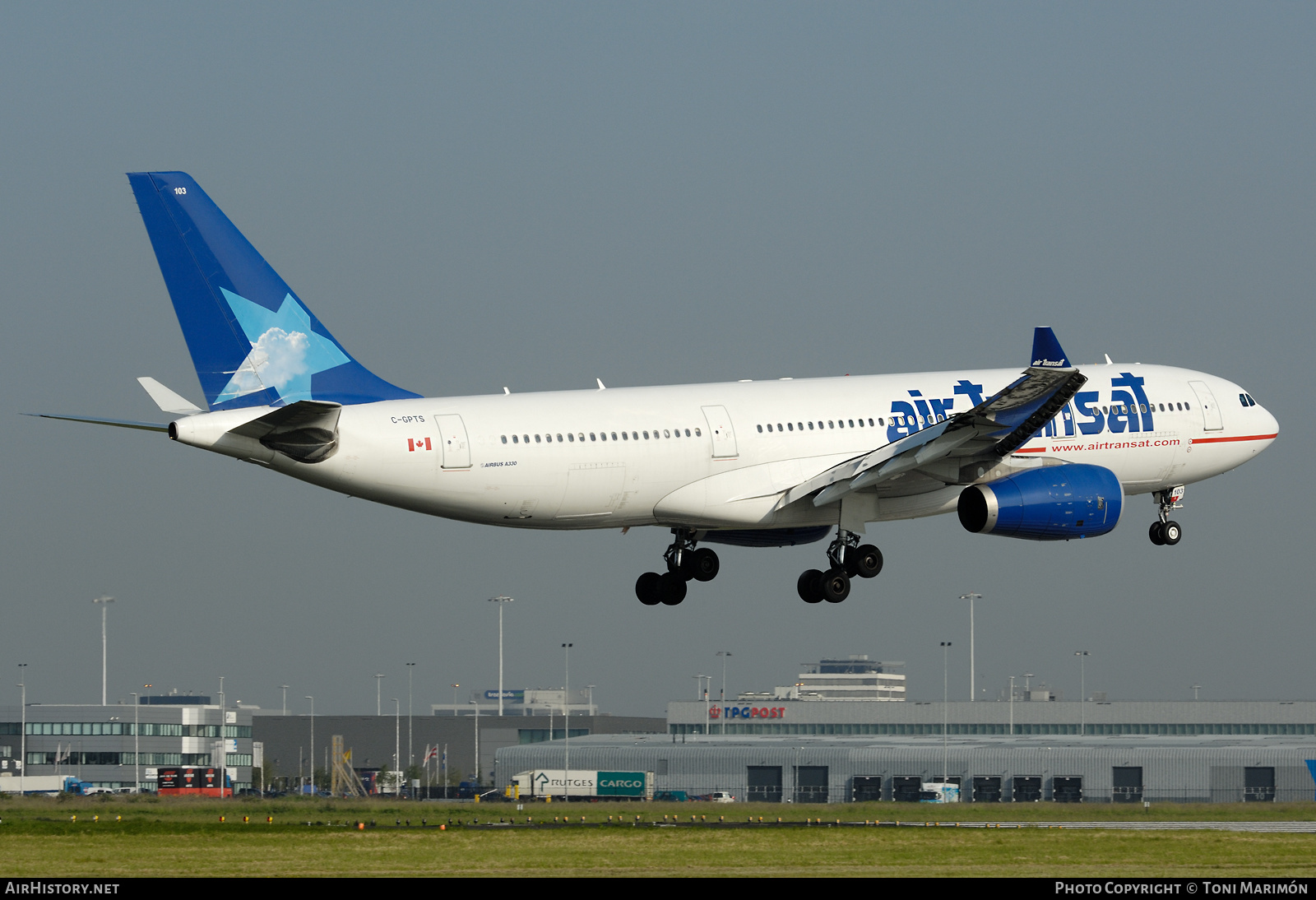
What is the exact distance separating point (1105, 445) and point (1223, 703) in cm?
9394

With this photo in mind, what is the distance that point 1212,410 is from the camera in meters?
49.6

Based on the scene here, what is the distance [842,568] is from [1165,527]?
10766 millimetres

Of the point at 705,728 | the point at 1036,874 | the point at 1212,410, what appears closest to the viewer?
the point at 1036,874

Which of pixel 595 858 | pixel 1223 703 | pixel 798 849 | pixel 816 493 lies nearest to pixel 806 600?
pixel 816 493

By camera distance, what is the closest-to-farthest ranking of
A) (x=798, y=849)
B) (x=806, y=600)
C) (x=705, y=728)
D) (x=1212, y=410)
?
(x=798, y=849) → (x=806, y=600) → (x=1212, y=410) → (x=705, y=728)

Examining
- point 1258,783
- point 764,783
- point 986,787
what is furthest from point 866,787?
point 1258,783

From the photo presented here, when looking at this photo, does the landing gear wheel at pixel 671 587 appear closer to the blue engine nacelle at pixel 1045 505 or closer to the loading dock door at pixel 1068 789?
the blue engine nacelle at pixel 1045 505

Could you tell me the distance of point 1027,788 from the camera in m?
101

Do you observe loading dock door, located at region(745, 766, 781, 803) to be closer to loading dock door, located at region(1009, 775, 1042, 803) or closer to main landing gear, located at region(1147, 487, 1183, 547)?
loading dock door, located at region(1009, 775, 1042, 803)

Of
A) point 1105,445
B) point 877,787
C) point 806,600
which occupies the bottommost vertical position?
point 877,787

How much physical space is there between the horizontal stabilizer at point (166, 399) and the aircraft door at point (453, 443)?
5.53 metres

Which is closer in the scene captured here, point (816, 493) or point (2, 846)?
point (2, 846)

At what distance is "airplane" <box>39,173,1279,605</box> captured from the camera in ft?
131
